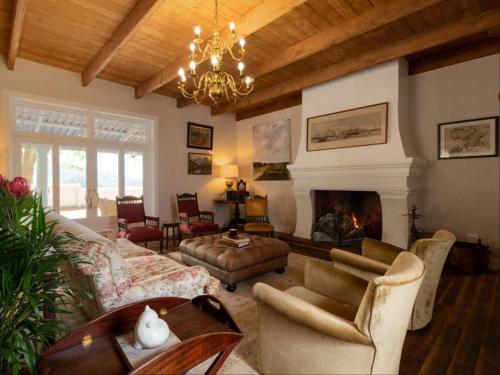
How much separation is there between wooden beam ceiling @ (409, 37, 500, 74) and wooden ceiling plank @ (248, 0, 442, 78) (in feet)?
5.31

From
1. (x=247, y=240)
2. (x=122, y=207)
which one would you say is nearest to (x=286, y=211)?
(x=247, y=240)

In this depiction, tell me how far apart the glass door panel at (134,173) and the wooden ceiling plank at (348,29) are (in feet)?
9.70

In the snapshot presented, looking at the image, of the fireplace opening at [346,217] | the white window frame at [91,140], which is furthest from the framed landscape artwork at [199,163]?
the fireplace opening at [346,217]

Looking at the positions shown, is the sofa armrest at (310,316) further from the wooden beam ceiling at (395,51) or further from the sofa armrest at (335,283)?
the wooden beam ceiling at (395,51)

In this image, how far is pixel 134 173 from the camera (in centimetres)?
503

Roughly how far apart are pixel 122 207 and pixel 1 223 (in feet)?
11.7

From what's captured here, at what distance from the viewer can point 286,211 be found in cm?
552

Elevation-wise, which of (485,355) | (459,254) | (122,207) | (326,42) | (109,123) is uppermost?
(326,42)

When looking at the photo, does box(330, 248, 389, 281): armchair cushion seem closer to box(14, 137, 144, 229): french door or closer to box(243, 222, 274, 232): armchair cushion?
box(243, 222, 274, 232): armchair cushion

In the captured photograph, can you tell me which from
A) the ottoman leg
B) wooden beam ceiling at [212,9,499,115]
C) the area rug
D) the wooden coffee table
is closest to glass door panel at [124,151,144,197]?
the area rug

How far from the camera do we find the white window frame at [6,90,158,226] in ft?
12.4

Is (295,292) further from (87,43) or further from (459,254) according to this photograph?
(87,43)

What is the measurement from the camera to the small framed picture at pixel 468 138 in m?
3.33

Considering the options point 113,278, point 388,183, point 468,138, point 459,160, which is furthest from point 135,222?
point 468,138
